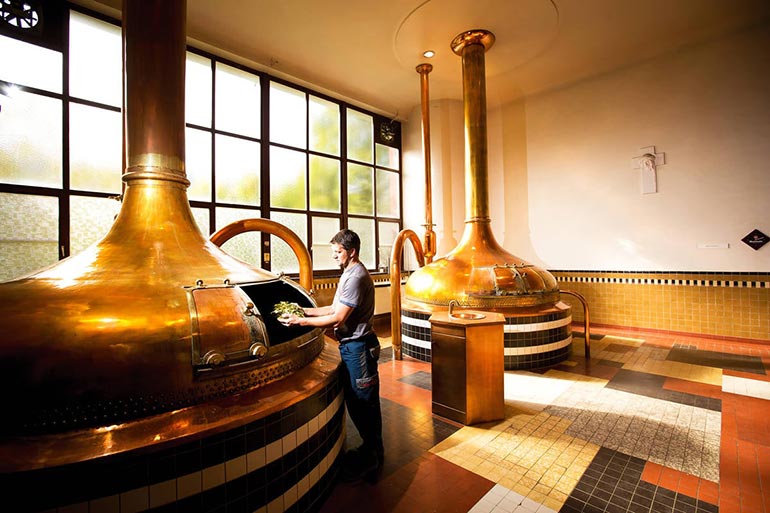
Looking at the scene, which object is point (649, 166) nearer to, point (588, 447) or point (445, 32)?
point (445, 32)

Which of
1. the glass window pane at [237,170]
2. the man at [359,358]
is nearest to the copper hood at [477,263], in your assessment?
the man at [359,358]

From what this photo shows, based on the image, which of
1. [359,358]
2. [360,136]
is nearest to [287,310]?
[359,358]

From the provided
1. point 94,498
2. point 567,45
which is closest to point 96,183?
point 94,498

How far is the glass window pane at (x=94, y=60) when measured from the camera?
4109 mm

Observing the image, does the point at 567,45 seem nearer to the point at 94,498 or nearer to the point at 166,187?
the point at 166,187

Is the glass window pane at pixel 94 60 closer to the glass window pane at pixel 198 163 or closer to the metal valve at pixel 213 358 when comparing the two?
the glass window pane at pixel 198 163

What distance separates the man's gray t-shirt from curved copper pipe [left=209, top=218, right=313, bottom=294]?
1.01 meters

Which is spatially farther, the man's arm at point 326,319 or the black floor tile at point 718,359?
the black floor tile at point 718,359

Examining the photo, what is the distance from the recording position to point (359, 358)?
2.14 meters

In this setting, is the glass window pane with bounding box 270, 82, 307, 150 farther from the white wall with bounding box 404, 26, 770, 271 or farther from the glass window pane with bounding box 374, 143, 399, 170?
the white wall with bounding box 404, 26, 770, 271

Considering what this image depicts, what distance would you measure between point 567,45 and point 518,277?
3636 millimetres

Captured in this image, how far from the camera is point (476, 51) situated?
488 cm

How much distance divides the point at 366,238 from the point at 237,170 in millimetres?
2813

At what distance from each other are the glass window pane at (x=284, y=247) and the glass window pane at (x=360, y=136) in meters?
1.78
